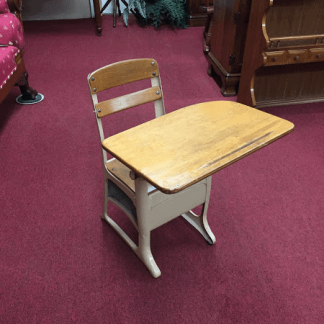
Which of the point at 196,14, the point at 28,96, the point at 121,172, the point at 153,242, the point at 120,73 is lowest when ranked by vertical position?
the point at 153,242

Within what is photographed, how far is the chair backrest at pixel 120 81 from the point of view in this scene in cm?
128

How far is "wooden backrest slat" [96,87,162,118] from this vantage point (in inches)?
51.7

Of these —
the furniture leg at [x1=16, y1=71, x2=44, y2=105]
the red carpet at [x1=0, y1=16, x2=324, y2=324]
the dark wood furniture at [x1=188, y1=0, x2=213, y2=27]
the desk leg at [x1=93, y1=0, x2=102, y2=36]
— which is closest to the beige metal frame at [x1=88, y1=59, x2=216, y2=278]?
the red carpet at [x1=0, y1=16, x2=324, y2=324]

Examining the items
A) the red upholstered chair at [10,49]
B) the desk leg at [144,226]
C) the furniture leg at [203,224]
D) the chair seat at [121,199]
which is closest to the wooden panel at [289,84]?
the furniture leg at [203,224]

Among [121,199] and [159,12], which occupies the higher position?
[159,12]

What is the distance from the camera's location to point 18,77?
256 cm

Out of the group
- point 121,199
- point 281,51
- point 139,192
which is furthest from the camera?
point 281,51

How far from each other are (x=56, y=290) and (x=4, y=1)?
222 cm

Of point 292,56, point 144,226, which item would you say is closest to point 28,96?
point 144,226

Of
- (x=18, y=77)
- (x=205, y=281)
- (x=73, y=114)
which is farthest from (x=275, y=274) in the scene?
(x=18, y=77)

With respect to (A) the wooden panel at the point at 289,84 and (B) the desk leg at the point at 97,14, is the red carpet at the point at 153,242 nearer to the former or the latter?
(A) the wooden panel at the point at 289,84

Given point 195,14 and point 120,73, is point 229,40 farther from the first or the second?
point 195,14

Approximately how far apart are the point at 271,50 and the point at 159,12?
2562mm

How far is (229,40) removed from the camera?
2.72 metres
